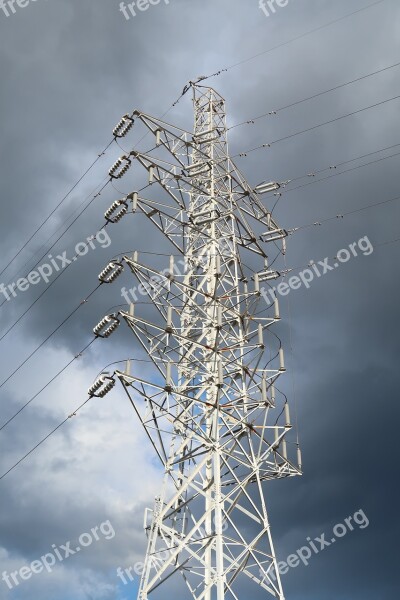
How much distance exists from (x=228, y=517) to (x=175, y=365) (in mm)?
6826

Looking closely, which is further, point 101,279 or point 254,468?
point 101,279

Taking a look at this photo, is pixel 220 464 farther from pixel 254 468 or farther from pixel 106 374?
pixel 106 374

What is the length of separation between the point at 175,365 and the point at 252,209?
39.3 feet

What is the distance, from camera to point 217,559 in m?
27.8

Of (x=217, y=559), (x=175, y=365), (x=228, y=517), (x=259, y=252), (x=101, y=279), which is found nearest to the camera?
(x=217, y=559)

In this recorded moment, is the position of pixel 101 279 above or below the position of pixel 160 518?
above

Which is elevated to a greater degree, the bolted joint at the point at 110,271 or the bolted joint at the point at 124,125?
the bolted joint at the point at 124,125

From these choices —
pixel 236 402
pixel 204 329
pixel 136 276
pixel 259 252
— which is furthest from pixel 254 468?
pixel 259 252

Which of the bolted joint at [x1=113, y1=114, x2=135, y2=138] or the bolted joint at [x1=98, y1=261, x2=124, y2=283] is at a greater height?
the bolted joint at [x1=113, y1=114, x2=135, y2=138]

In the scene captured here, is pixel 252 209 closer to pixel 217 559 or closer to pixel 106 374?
pixel 106 374

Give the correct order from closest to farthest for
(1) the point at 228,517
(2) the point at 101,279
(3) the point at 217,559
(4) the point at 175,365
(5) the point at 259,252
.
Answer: (3) the point at 217,559 → (1) the point at 228,517 → (4) the point at 175,365 → (2) the point at 101,279 → (5) the point at 259,252

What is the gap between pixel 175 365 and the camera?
32.4 metres

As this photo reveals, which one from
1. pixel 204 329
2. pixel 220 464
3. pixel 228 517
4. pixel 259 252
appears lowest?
pixel 228 517

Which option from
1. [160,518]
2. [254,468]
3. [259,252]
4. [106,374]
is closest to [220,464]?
[254,468]
